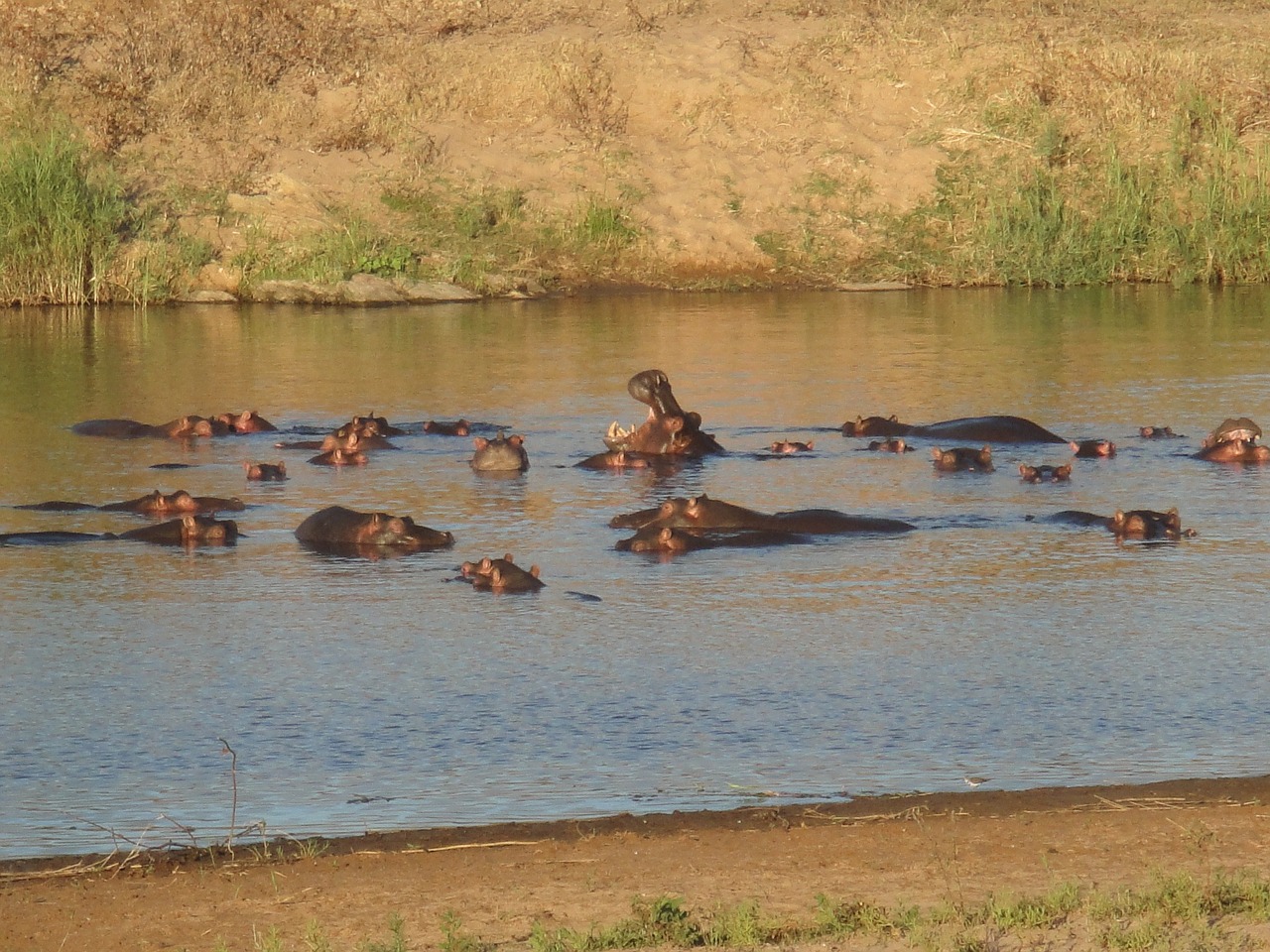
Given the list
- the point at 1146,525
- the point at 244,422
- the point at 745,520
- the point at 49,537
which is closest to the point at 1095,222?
the point at 244,422

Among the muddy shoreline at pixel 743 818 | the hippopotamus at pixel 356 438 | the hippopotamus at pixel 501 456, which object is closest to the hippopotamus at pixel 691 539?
the hippopotamus at pixel 501 456

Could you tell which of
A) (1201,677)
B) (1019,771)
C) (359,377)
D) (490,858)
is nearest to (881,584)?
(1201,677)

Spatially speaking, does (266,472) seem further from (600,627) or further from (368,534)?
(600,627)

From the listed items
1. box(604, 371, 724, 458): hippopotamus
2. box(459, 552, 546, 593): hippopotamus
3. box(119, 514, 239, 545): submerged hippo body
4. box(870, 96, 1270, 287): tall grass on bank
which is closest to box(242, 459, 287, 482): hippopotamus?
box(119, 514, 239, 545): submerged hippo body

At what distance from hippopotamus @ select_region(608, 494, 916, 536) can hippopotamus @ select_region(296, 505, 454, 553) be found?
43.0 inches

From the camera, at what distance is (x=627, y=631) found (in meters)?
8.19

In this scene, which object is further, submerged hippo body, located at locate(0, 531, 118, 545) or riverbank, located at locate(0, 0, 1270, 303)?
riverbank, located at locate(0, 0, 1270, 303)

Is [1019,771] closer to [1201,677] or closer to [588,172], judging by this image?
[1201,677]

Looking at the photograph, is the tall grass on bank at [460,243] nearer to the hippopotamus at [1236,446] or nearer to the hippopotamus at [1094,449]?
the hippopotamus at [1094,449]

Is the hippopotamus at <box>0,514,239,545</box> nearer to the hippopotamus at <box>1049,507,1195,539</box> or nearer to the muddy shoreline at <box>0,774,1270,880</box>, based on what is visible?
the hippopotamus at <box>1049,507,1195,539</box>

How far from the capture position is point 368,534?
10.0m

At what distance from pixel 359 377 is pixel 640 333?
428 centimetres

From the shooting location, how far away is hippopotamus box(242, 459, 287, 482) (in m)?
12.0

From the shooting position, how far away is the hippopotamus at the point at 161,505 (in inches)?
424
